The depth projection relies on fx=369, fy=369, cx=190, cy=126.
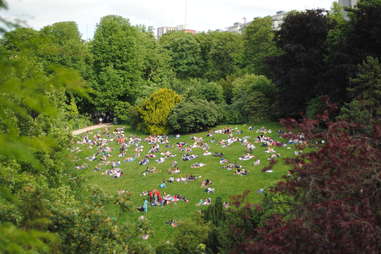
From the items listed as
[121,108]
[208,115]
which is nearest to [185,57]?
[121,108]

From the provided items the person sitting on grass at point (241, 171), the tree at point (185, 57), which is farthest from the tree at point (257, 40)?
the person sitting on grass at point (241, 171)

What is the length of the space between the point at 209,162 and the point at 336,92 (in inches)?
336

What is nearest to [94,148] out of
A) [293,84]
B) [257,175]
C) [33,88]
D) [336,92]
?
[257,175]

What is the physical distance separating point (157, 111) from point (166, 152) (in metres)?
7.08

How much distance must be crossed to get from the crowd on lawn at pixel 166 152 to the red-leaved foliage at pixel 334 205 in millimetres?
7773

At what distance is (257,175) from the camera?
1530 cm

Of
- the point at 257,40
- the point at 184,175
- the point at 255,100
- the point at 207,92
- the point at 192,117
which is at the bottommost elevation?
the point at 184,175

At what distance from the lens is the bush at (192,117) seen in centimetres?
2533

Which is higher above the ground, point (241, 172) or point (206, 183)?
point (241, 172)

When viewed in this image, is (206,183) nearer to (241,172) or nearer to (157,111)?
(241,172)

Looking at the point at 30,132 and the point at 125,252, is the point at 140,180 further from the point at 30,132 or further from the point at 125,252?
the point at 125,252

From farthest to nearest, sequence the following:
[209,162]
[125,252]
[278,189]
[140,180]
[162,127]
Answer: [162,127] < [209,162] < [140,180] < [125,252] < [278,189]

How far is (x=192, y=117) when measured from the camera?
25016 millimetres

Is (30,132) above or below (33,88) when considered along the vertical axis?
below
